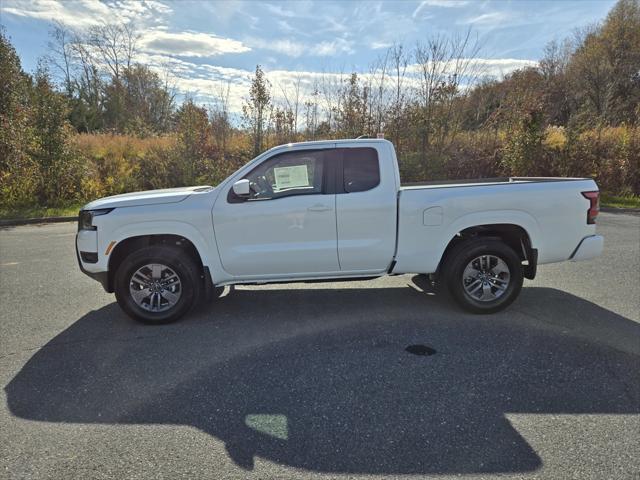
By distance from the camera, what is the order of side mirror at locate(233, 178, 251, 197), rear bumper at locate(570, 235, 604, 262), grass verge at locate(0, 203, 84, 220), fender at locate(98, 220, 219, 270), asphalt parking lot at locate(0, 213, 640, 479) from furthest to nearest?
grass verge at locate(0, 203, 84, 220), rear bumper at locate(570, 235, 604, 262), fender at locate(98, 220, 219, 270), side mirror at locate(233, 178, 251, 197), asphalt parking lot at locate(0, 213, 640, 479)

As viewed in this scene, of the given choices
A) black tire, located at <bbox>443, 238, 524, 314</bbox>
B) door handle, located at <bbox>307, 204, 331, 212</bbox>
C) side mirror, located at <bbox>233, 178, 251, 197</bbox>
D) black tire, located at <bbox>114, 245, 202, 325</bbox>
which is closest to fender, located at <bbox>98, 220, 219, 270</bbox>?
black tire, located at <bbox>114, 245, 202, 325</bbox>

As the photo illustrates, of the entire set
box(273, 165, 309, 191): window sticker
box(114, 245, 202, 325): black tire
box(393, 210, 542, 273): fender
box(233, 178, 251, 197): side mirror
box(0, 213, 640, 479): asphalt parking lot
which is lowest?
box(0, 213, 640, 479): asphalt parking lot

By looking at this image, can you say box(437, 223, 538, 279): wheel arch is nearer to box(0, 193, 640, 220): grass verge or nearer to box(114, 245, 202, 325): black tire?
box(114, 245, 202, 325): black tire

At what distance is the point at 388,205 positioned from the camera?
14.7 ft

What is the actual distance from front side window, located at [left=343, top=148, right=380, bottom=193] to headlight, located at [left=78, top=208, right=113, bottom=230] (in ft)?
8.45

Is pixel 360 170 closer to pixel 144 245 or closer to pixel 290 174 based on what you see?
pixel 290 174

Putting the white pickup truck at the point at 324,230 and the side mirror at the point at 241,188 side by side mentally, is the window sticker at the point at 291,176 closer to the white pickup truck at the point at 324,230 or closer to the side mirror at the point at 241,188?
the white pickup truck at the point at 324,230

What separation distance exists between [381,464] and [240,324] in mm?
2464

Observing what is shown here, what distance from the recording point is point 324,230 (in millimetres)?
4492

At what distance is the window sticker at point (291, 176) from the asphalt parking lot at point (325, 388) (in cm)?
148

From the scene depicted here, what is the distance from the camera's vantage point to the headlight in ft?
14.5

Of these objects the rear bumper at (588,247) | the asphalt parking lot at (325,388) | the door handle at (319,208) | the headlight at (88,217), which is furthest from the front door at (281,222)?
the rear bumper at (588,247)

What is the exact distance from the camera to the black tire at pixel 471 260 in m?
4.56

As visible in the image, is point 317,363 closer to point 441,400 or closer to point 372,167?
point 441,400
